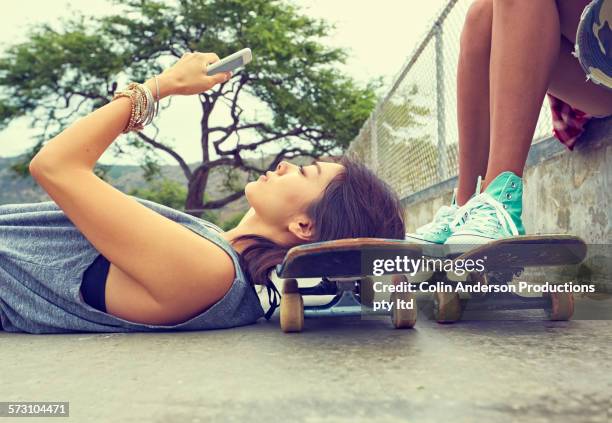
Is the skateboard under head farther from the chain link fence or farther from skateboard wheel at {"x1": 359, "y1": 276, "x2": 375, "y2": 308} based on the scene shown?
the chain link fence

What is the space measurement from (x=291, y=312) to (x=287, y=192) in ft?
1.29

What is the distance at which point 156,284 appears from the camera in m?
1.43

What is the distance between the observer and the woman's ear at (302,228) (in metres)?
1.69

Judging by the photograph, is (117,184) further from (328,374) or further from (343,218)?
(328,374)

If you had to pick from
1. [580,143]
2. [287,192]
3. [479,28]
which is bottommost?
[287,192]

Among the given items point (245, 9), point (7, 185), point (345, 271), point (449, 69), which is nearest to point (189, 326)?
point (345, 271)

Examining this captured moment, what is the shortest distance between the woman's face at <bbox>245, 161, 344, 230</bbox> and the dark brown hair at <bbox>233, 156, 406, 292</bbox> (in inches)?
1.1

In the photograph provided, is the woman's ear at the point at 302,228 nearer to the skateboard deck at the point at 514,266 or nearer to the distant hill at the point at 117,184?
the skateboard deck at the point at 514,266

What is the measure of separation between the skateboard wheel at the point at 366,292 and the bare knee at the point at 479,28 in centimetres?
101

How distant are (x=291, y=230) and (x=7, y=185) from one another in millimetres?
25677

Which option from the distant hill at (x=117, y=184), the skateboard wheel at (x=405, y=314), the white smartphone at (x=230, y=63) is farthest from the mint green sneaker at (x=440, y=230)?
the distant hill at (x=117, y=184)

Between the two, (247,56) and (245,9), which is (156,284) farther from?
(245,9)

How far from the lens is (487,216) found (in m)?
1.60

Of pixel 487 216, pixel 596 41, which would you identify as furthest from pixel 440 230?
pixel 596 41
